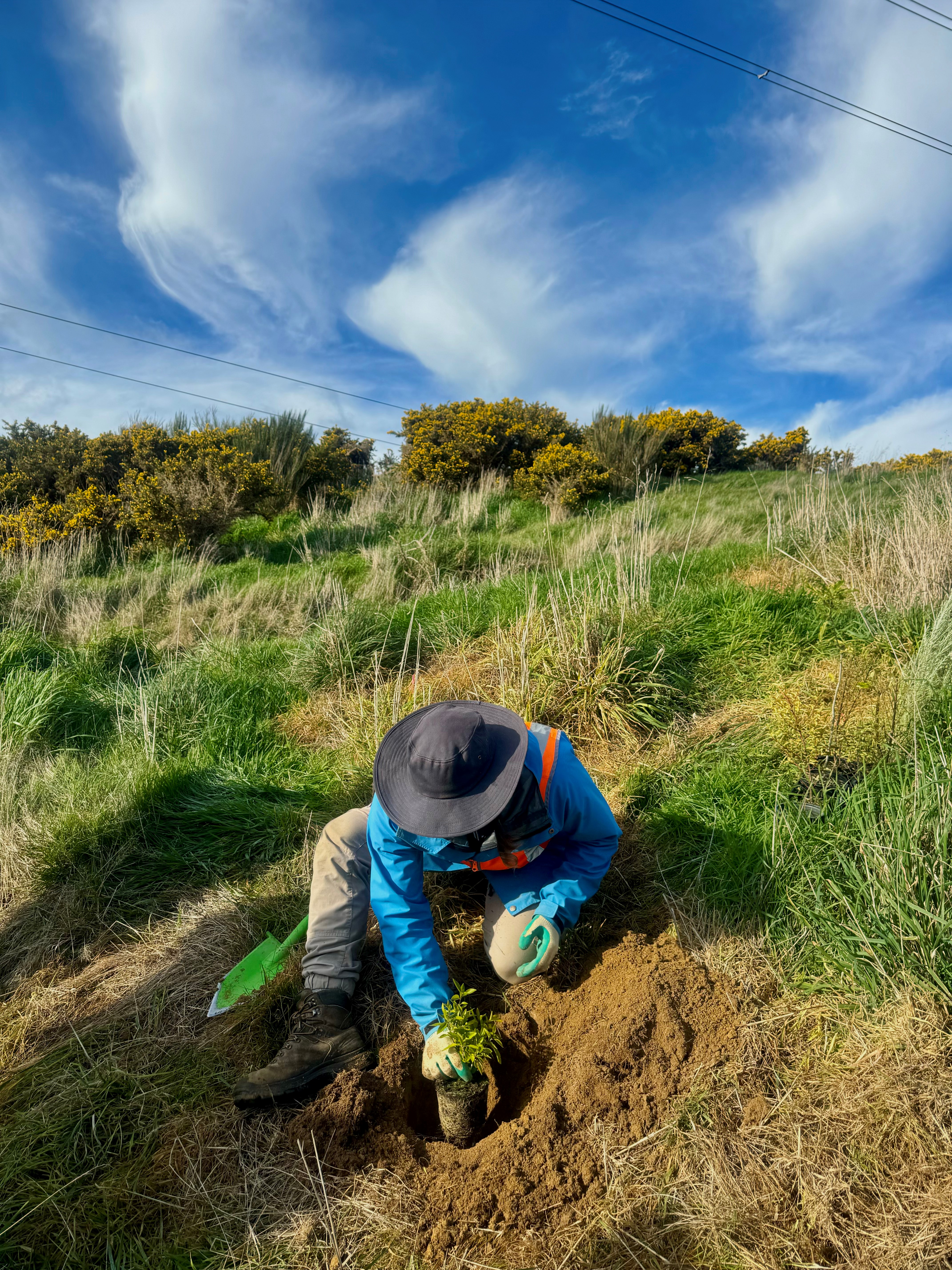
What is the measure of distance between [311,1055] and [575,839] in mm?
1173

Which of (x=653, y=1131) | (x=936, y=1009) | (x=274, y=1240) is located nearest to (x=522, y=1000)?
(x=653, y=1131)

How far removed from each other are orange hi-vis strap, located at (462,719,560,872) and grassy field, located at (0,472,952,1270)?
54 cm

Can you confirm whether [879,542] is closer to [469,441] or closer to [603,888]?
[603,888]

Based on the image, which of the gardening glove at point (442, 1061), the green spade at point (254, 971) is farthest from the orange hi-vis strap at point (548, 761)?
the green spade at point (254, 971)

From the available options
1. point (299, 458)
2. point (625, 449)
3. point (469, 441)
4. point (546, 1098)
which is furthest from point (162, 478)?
point (546, 1098)

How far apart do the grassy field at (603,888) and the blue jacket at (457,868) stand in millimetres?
371

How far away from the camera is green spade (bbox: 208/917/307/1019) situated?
252 cm

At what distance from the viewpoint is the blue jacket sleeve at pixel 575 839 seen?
2256 millimetres

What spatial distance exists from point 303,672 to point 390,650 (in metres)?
0.69

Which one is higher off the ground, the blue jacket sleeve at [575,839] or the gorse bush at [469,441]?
the gorse bush at [469,441]

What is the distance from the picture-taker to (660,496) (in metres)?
10.5

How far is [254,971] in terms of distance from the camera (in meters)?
2.62

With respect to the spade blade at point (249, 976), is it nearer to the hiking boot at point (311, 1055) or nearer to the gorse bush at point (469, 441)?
the hiking boot at point (311, 1055)

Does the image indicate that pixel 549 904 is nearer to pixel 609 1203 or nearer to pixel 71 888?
pixel 609 1203
